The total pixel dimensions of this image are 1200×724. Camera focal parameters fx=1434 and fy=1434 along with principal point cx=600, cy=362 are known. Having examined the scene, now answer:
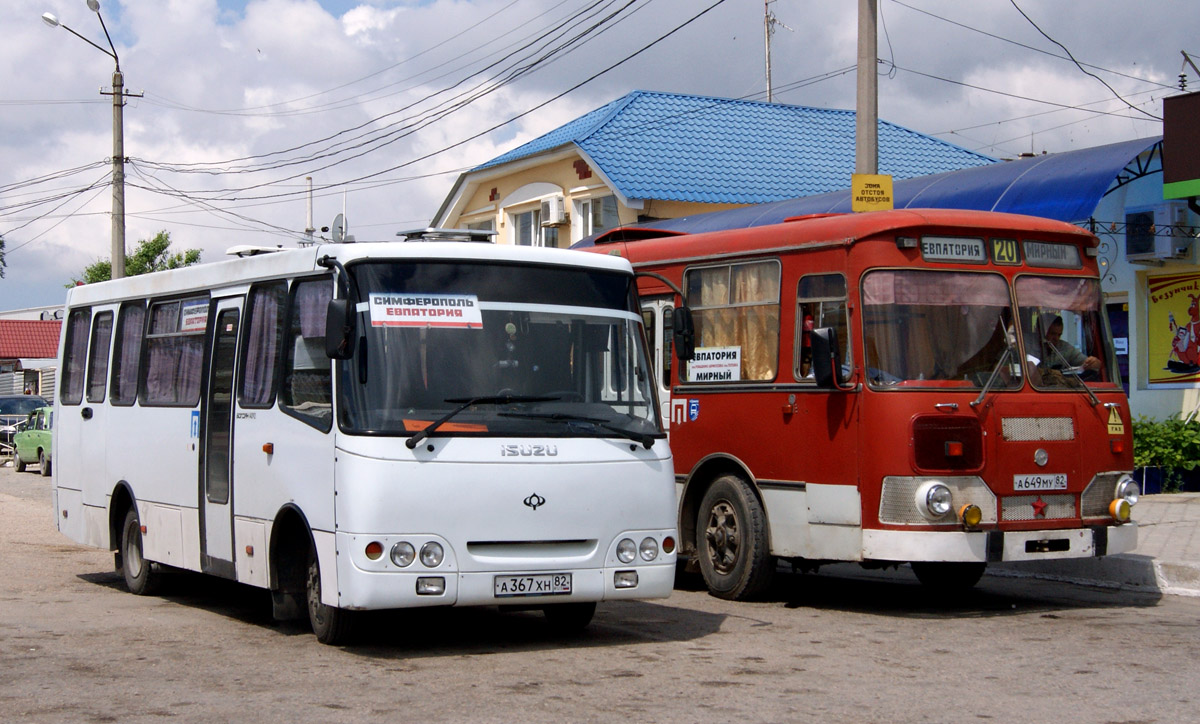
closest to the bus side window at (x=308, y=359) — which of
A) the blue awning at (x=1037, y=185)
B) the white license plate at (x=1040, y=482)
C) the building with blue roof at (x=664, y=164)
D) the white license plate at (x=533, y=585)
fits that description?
the white license plate at (x=533, y=585)

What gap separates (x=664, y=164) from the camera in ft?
102

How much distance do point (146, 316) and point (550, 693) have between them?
6.10 meters

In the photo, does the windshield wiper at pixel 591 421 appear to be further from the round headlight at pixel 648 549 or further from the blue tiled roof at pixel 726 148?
the blue tiled roof at pixel 726 148

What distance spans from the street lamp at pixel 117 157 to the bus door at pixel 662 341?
786 inches

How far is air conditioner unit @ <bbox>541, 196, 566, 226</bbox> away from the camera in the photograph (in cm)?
3231

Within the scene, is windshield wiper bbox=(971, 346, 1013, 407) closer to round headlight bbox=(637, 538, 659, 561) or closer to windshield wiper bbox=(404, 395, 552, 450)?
round headlight bbox=(637, 538, 659, 561)

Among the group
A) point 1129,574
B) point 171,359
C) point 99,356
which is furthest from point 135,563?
point 1129,574

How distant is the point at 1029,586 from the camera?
480 inches

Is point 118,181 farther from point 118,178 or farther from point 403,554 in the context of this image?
point 403,554

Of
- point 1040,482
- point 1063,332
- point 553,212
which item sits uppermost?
point 553,212

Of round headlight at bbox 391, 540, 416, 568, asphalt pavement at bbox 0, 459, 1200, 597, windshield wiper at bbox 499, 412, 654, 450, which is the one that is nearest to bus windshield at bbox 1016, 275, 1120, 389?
asphalt pavement at bbox 0, 459, 1200, 597

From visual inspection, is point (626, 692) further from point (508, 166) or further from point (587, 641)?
point (508, 166)

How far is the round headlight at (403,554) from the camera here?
8109 millimetres

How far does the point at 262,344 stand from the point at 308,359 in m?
0.90
